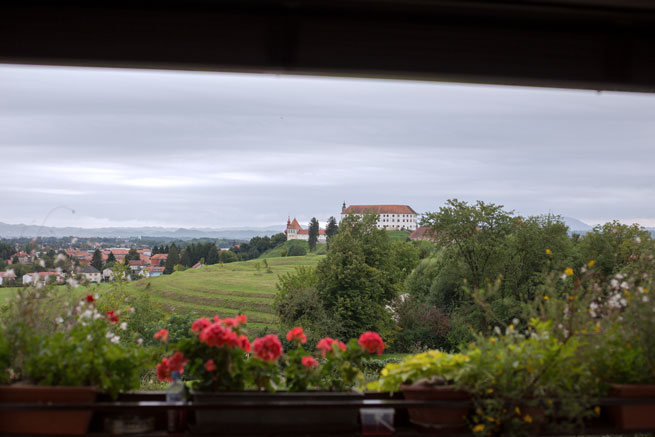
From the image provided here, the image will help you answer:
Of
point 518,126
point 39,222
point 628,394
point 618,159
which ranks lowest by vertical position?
point 628,394

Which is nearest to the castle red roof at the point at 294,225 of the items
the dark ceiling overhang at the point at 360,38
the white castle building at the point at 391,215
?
the white castle building at the point at 391,215

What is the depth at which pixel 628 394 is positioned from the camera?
203 cm

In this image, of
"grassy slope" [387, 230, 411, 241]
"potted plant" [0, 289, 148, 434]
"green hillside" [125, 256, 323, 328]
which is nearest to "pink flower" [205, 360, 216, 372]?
"potted plant" [0, 289, 148, 434]

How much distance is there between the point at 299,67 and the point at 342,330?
26.8m

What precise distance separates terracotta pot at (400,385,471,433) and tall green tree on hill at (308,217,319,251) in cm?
3752

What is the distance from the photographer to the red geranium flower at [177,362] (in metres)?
1.96

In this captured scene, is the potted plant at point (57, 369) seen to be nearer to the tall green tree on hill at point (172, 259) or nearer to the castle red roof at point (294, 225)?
the tall green tree on hill at point (172, 259)

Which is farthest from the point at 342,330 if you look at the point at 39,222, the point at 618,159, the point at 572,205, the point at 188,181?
the point at 188,181

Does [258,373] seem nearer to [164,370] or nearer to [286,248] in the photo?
[164,370]

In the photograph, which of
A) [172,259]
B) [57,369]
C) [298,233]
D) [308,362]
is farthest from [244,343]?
[298,233]

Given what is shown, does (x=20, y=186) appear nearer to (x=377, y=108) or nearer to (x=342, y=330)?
(x=342, y=330)

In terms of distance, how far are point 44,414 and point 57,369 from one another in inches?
6.0

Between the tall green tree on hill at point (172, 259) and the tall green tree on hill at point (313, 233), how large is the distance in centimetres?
986

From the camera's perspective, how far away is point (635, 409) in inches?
79.6
